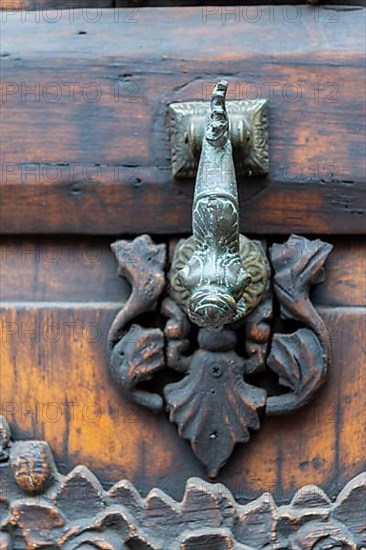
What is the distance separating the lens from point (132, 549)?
808 mm

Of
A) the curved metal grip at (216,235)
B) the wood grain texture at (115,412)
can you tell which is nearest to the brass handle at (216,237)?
the curved metal grip at (216,235)

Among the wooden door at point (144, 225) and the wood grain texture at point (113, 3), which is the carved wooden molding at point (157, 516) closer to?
the wooden door at point (144, 225)

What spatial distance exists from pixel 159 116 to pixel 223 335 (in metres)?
0.20

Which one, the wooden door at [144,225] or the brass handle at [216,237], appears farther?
the wooden door at [144,225]

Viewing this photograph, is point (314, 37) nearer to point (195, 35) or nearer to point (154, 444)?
point (195, 35)

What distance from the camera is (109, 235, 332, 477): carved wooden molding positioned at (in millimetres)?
817

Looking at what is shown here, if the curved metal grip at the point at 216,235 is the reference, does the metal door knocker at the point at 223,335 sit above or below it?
below

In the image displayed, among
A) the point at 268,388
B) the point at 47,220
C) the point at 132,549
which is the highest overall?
the point at 47,220

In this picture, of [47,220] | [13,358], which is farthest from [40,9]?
[13,358]

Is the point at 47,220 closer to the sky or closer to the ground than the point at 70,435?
closer to the sky

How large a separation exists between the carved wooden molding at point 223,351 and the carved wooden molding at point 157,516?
0.05 m

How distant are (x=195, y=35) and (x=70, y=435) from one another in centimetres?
37

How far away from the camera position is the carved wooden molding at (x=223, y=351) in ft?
2.68

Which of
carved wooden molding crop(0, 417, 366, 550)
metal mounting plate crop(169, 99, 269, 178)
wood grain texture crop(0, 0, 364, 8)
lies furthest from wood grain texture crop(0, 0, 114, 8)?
carved wooden molding crop(0, 417, 366, 550)
